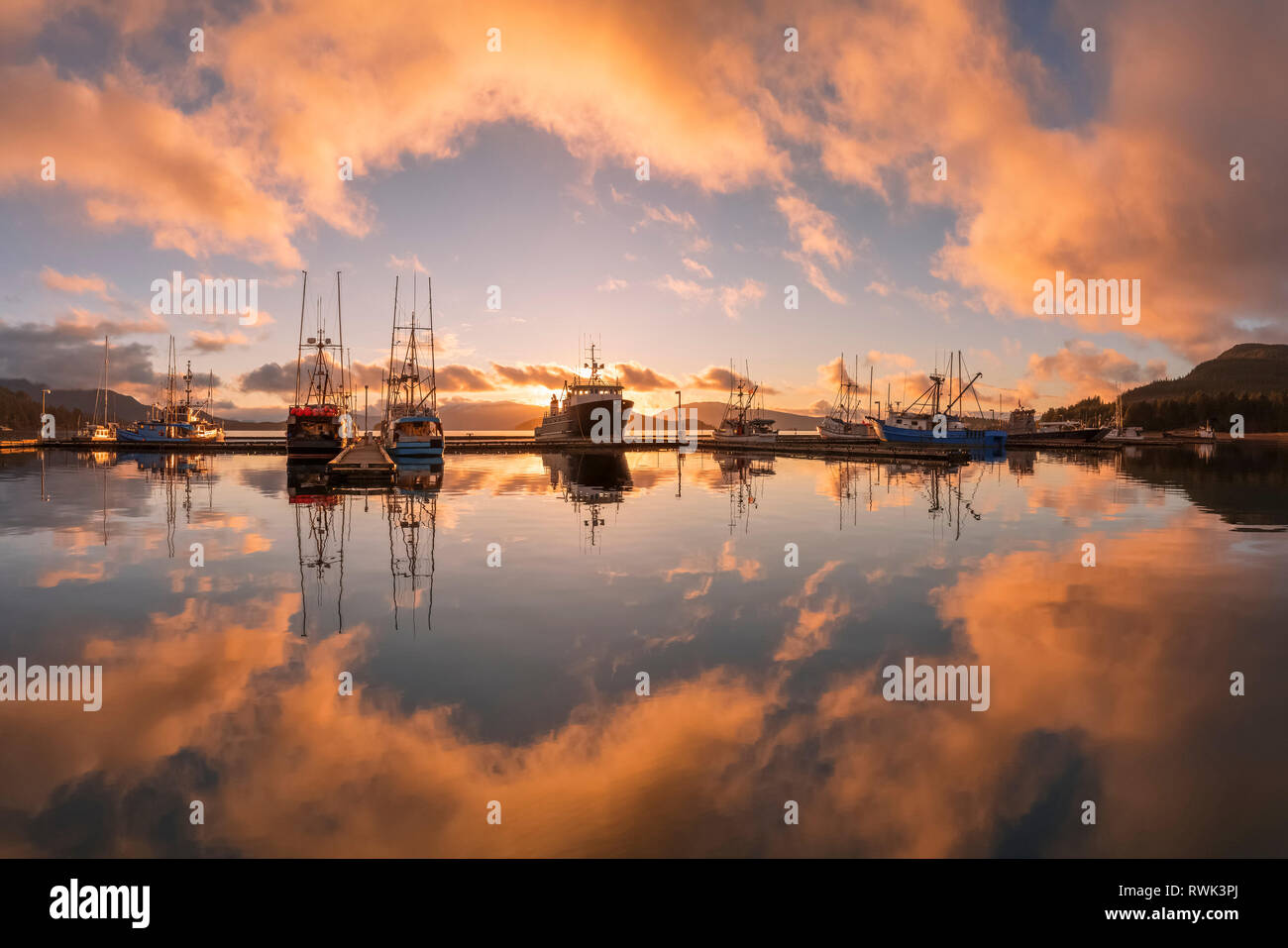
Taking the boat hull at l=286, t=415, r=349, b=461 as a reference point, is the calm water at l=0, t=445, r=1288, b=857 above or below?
below

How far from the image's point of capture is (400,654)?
40.1ft

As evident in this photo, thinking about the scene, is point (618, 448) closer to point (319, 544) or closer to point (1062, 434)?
point (1062, 434)

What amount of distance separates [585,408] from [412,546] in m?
108

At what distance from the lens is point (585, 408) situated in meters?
130

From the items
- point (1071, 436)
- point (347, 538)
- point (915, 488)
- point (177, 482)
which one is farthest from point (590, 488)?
point (1071, 436)

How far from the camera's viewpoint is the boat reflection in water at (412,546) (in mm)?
15672

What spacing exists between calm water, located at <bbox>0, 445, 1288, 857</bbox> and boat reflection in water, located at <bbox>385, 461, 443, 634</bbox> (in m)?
0.20

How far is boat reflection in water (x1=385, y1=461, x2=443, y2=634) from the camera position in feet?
51.4

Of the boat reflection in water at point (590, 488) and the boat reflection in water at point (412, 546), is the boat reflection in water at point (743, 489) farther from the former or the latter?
the boat reflection in water at point (412, 546)

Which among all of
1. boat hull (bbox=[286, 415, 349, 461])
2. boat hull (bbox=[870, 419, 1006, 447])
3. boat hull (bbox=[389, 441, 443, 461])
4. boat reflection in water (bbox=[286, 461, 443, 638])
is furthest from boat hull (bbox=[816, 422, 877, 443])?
boat reflection in water (bbox=[286, 461, 443, 638])

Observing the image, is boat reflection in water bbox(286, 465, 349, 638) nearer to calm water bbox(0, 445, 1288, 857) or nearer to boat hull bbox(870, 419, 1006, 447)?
calm water bbox(0, 445, 1288, 857)

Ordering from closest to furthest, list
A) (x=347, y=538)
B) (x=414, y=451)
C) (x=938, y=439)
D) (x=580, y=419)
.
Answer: (x=347, y=538) < (x=414, y=451) < (x=938, y=439) < (x=580, y=419)
